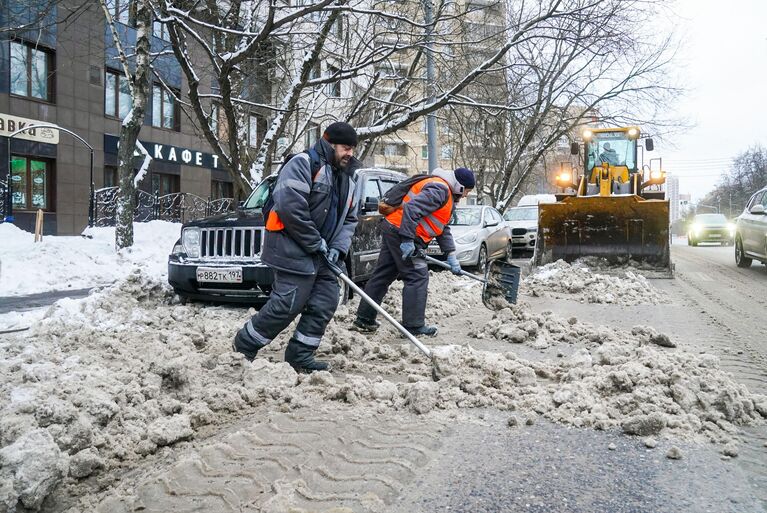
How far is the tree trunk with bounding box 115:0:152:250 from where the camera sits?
470 inches

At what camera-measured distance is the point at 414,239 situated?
638 cm

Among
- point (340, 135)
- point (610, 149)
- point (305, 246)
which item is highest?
point (610, 149)

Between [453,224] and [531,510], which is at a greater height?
[453,224]

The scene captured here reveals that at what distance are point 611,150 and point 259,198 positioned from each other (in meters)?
10.5

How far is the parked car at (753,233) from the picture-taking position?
1270cm

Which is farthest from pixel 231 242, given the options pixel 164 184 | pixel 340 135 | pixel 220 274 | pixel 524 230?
pixel 164 184

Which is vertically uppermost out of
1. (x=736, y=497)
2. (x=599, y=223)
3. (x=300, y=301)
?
(x=599, y=223)

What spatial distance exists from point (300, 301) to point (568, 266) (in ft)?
Answer: 27.7

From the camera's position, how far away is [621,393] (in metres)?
4.06

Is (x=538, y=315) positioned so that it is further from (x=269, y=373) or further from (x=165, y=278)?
(x=165, y=278)

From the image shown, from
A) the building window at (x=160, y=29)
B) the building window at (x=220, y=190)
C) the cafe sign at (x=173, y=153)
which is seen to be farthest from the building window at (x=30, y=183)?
the building window at (x=220, y=190)

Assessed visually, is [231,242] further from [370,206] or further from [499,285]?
[499,285]

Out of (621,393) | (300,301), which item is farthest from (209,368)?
(621,393)

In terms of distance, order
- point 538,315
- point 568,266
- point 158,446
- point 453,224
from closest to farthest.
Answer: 1. point 158,446
2. point 538,315
3. point 568,266
4. point 453,224
